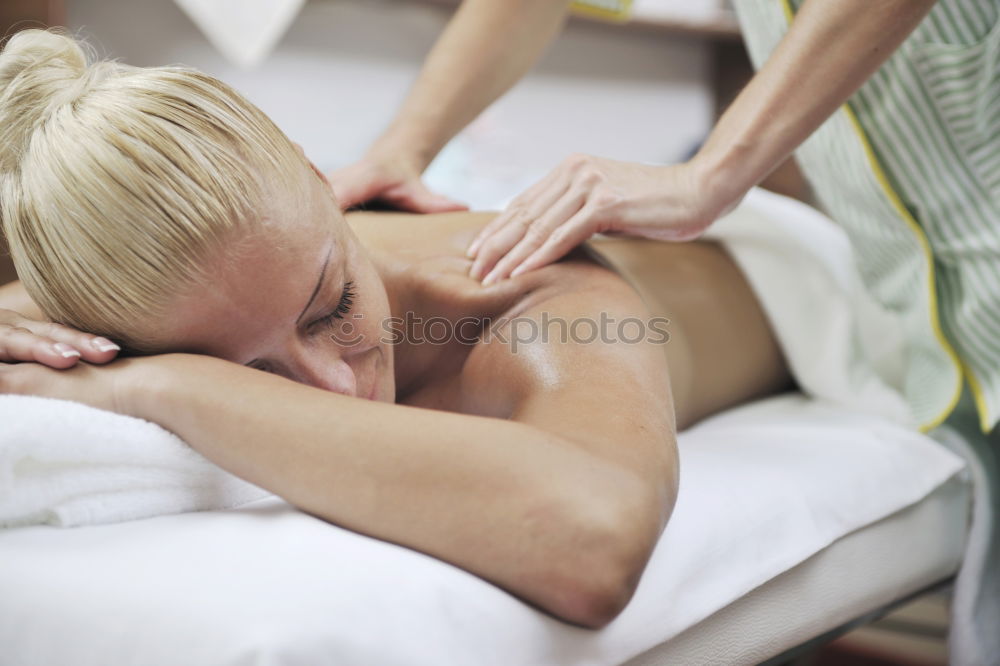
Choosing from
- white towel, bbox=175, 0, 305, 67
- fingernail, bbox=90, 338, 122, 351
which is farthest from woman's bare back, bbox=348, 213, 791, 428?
white towel, bbox=175, 0, 305, 67

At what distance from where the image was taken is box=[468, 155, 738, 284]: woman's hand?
101 centimetres

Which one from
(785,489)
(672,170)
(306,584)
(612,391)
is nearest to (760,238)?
(672,170)

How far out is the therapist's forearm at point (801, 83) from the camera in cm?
99

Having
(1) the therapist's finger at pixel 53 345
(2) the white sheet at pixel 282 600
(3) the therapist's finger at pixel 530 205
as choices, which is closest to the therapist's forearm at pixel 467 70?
(3) the therapist's finger at pixel 530 205

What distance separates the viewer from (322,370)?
835 millimetres

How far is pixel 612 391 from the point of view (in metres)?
0.79

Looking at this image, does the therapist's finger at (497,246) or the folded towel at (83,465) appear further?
the therapist's finger at (497,246)

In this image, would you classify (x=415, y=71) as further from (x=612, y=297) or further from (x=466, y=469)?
(x=466, y=469)

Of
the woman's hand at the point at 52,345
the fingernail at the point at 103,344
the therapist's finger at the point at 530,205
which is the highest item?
the fingernail at the point at 103,344

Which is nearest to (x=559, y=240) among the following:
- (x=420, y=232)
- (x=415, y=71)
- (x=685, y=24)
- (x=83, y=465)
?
(x=420, y=232)

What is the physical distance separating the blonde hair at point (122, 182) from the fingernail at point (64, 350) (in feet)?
0.09

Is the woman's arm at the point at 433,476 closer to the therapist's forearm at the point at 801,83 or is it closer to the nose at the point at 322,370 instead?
the nose at the point at 322,370

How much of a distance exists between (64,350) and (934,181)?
1.01 metres

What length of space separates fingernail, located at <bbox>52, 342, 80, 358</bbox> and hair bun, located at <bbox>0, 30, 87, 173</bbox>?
0.52 feet
